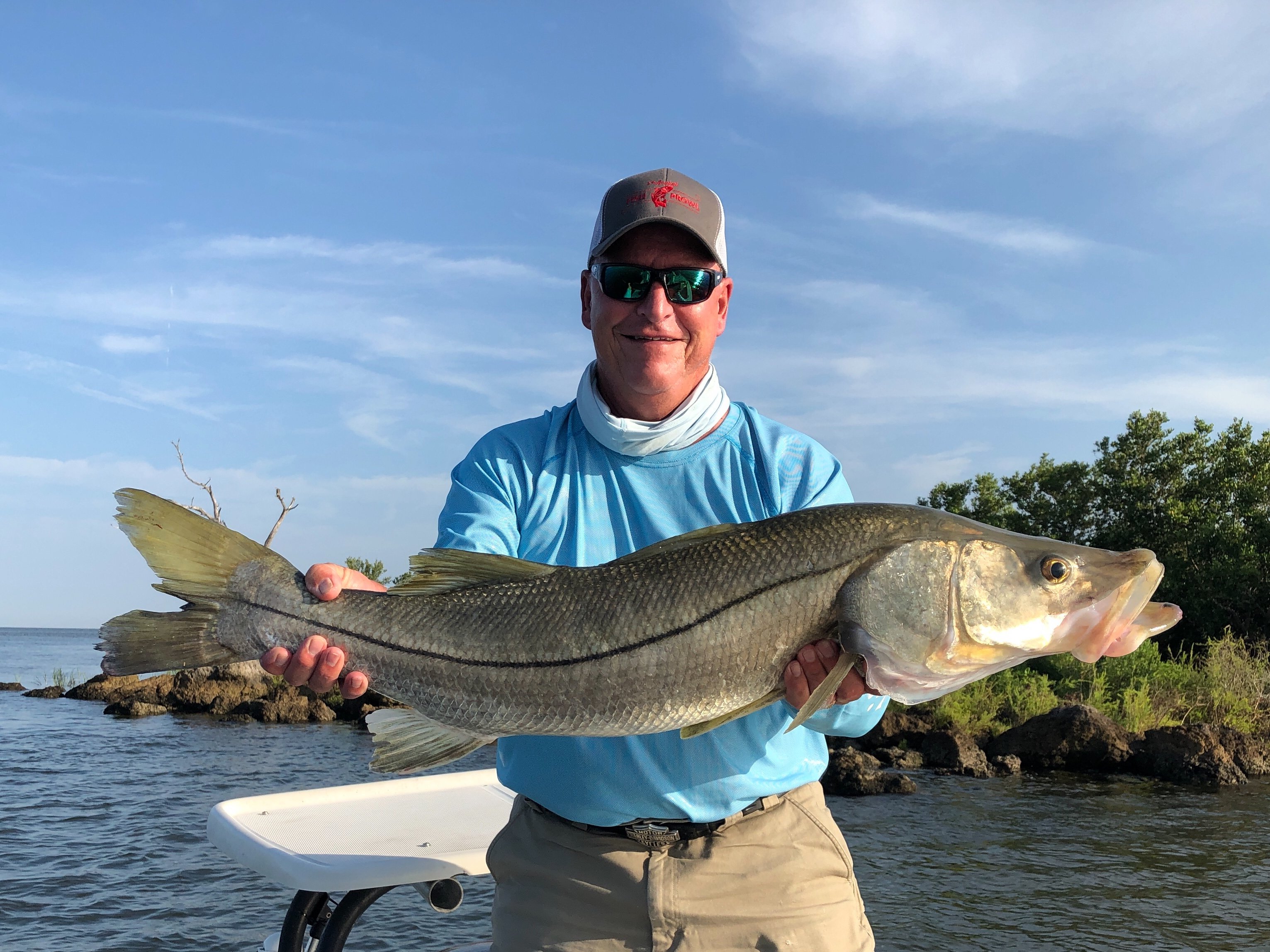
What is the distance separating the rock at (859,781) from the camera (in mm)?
17219

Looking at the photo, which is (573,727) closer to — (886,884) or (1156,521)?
(886,884)

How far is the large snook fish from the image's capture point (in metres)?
2.72

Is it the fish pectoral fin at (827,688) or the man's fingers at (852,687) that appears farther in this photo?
the man's fingers at (852,687)

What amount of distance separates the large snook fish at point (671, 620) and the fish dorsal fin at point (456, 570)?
0.12ft

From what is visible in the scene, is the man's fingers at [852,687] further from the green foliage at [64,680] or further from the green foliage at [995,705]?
the green foliage at [64,680]

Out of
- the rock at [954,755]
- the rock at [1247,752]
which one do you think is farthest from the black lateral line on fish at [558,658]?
the rock at [1247,752]

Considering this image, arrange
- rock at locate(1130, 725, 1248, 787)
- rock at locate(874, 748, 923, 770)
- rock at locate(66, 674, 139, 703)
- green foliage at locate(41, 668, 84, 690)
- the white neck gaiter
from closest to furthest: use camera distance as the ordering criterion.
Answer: the white neck gaiter < rock at locate(1130, 725, 1248, 787) < rock at locate(874, 748, 923, 770) < rock at locate(66, 674, 139, 703) < green foliage at locate(41, 668, 84, 690)

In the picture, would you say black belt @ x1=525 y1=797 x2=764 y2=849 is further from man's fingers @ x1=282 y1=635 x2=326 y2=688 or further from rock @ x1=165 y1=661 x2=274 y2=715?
rock @ x1=165 y1=661 x2=274 y2=715

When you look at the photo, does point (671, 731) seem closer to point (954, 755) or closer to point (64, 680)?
point (954, 755)

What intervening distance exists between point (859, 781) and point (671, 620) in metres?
16.1

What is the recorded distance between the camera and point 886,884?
12.6 meters

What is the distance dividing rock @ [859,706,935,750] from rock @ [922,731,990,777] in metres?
0.64

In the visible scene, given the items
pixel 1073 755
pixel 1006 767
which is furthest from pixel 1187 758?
pixel 1006 767

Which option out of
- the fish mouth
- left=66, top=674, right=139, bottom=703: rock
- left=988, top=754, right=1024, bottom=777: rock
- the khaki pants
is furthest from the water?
left=66, top=674, right=139, bottom=703: rock
